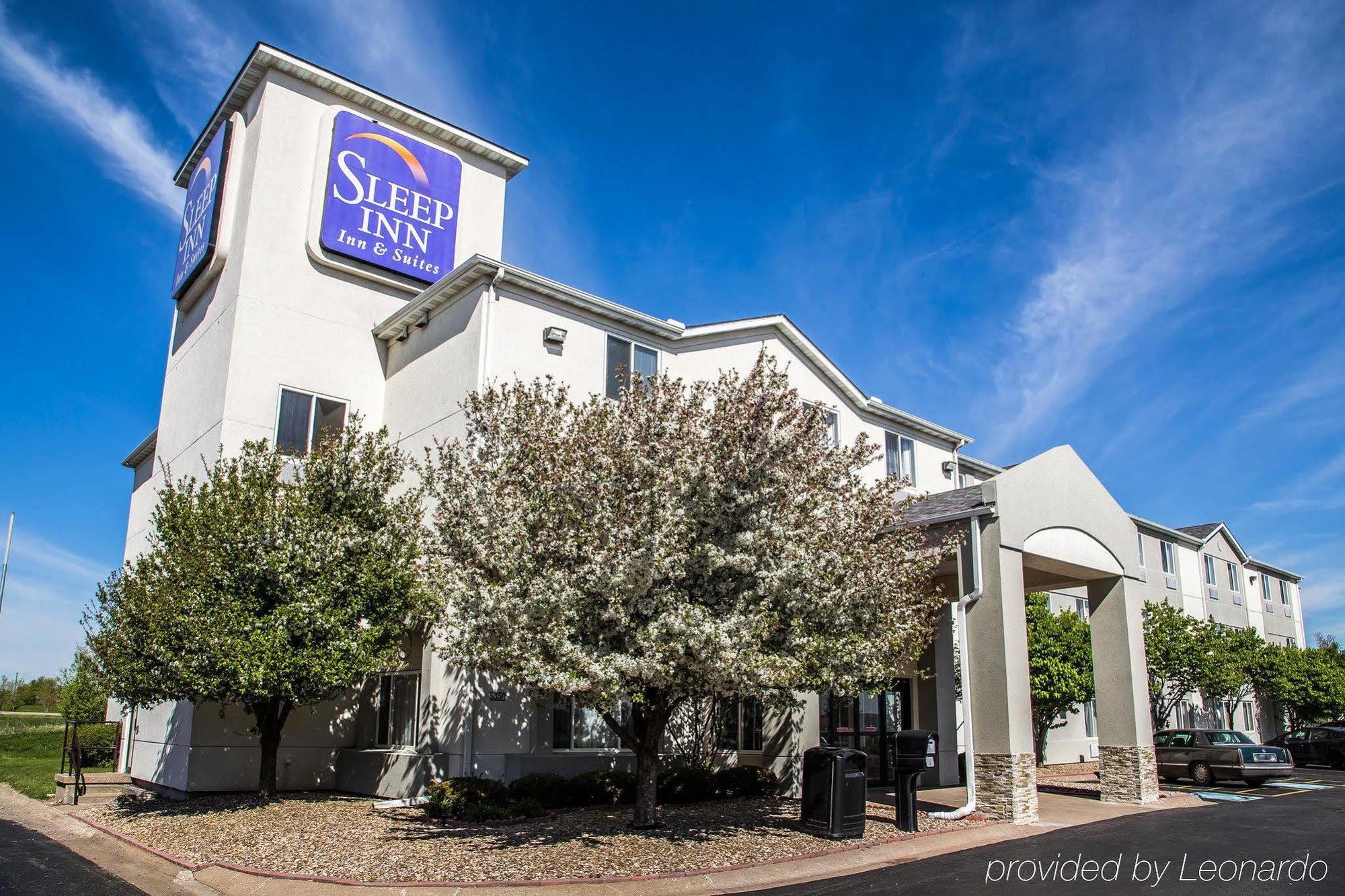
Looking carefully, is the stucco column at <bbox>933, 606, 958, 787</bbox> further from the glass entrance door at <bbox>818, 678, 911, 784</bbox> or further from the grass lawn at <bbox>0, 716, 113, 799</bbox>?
the grass lawn at <bbox>0, 716, 113, 799</bbox>

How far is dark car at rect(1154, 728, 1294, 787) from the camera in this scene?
71.9 ft

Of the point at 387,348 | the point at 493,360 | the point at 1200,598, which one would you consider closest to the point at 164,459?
the point at 387,348

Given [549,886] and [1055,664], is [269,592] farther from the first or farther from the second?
[1055,664]

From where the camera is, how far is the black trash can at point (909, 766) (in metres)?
13.3

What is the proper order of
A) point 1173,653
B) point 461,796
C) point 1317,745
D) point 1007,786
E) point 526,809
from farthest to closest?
point 1317,745 < point 1173,653 < point 1007,786 < point 461,796 < point 526,809

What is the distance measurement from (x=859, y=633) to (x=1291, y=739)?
27.9 m

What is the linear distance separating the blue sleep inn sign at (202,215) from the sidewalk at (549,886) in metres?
11.7

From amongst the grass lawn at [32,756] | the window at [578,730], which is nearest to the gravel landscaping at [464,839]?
the window at [578,730]

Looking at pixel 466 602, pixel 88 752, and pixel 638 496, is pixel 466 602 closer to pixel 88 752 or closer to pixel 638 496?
pixel 638 496

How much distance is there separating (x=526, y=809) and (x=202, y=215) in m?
15.8

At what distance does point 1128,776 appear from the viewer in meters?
17.3

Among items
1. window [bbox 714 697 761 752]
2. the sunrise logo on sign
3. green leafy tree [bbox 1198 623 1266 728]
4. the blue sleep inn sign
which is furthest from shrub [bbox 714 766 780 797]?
green leafy tree [bbox 1198 623 1266 728]

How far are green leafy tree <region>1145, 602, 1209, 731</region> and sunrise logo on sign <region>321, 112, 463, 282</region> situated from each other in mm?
24451

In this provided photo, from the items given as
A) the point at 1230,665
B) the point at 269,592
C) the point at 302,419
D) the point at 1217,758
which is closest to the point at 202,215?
the point at 302,419
